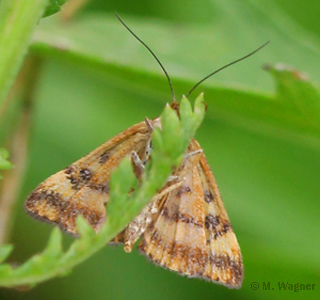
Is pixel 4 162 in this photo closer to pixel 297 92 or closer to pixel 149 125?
pixel 149 125

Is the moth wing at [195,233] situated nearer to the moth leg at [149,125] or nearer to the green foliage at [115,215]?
the moth leg at [149,125]

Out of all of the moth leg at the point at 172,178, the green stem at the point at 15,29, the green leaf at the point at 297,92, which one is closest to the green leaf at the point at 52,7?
the green stem at the point at 15,29

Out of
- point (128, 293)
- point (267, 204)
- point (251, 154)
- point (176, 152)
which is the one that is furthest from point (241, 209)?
point (176, 152)

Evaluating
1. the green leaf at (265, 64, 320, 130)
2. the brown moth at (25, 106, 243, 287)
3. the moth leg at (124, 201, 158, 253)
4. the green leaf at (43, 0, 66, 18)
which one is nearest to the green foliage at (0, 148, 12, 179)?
the green leaf at (43, 0, 66, 18)

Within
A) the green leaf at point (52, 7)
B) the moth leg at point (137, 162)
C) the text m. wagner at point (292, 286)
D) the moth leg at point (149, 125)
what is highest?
the green leaf at point (52, 7)

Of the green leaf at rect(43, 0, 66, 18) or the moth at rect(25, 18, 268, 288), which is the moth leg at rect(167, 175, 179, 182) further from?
the green leaf at rect(43, 0, 66, 18)
